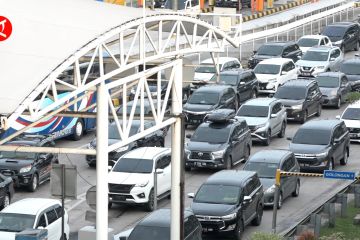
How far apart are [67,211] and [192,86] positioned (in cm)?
1712

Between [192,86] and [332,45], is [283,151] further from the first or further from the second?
[332,45]

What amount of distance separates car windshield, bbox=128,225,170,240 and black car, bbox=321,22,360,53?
111 feet

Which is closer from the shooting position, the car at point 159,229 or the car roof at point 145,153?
the car at point 159,229

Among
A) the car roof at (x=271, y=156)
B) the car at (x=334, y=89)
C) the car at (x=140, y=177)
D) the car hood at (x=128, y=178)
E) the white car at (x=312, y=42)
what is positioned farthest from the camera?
the white car at (x=312, y=42)

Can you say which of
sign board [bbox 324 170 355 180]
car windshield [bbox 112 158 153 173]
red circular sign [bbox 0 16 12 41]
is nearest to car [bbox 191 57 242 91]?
car windshield [bbox 112 158 153 173]

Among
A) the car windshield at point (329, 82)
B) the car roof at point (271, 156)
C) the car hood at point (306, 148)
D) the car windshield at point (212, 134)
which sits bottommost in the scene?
the car hood at point (306, 148)

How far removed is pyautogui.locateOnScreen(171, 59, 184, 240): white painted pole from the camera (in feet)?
105

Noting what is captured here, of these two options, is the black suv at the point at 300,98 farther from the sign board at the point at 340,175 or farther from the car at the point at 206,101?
the sign board at the point at 340,175

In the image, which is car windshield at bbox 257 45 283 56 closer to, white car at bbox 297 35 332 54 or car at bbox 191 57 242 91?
white car at bbox 297 35 332 54

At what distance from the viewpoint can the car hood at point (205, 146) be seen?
45.1 metres

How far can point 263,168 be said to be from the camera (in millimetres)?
42031

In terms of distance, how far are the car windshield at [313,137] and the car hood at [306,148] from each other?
223 mm

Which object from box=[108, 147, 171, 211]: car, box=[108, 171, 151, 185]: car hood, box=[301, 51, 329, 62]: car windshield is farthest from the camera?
box=[301, 51, 329, 62]: car windshield

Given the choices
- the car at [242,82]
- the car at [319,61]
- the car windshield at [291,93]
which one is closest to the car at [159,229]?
the car windshield at [291,93]
